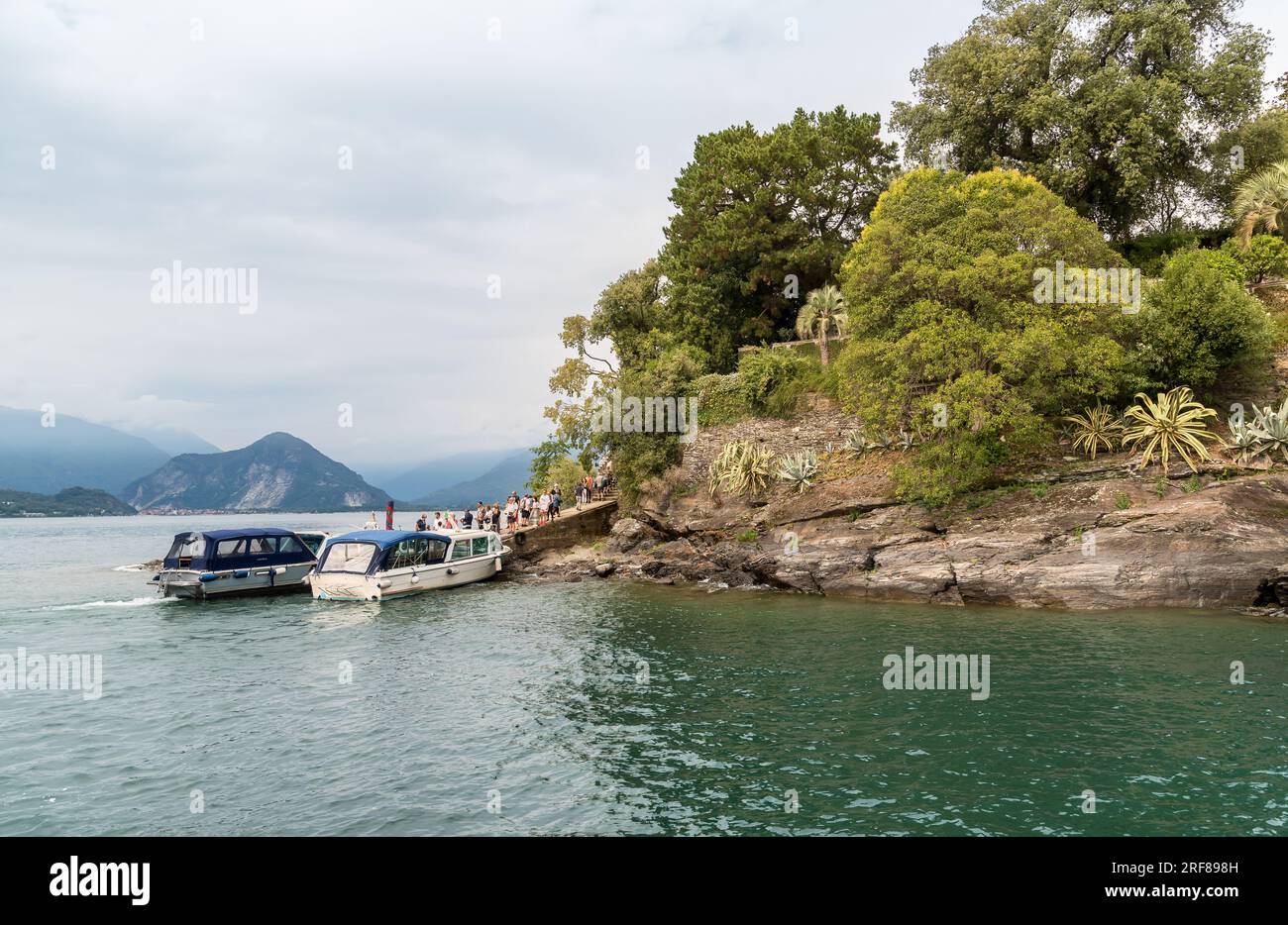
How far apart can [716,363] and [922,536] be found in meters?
21.7

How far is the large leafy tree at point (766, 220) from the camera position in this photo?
46.2 m

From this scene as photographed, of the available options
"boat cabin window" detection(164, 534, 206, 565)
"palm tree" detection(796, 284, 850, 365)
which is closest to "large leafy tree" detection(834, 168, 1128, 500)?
"palm tree" detection(796, 284, 850, 365)

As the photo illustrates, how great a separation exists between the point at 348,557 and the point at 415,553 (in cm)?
324

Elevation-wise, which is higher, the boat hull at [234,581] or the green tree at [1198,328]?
the green tree at [1198,328]

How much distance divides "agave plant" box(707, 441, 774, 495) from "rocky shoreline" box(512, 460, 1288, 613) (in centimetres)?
91

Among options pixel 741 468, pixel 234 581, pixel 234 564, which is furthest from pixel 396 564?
pixel 741 468

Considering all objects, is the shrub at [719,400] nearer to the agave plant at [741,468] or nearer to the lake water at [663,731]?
the agave plant at [741,468]

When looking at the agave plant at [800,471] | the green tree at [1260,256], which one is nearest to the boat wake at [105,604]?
the agave plant at [800,471]

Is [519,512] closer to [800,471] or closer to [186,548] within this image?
[186,548]

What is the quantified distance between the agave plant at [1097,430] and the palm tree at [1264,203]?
14.8 meters

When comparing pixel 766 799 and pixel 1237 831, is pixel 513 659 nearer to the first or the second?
pixel 766 799
